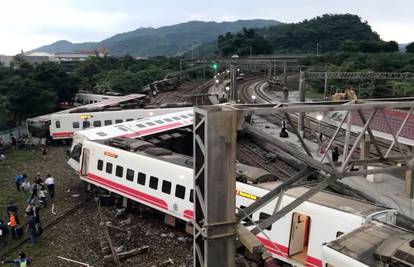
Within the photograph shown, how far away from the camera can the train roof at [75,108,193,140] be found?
21953mm

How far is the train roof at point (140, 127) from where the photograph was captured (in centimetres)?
→ 2195

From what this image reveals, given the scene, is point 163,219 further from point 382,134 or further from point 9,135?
point 9,135

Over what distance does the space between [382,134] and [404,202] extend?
5.44m

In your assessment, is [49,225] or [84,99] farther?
[84,99]

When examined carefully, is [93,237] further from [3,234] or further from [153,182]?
[3,234]

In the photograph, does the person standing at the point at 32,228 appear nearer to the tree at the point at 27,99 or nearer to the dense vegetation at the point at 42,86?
the dense vegetation at the point at 42,86

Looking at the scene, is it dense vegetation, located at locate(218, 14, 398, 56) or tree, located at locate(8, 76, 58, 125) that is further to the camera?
dense vegetation, located at locate(218, 14, 398, 56)

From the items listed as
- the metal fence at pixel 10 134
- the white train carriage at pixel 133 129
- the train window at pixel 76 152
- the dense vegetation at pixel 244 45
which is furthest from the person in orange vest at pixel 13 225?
the dense vegetation at pixel 244 45

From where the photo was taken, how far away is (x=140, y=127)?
80.5ft

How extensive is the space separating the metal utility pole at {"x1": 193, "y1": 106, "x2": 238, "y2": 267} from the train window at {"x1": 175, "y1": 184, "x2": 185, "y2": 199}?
28.9ft

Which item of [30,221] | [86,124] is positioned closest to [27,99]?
[86,124]

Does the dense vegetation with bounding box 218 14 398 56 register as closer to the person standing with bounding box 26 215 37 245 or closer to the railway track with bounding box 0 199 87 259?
the railway track with bounding box 0 199 87 259

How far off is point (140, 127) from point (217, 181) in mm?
19749

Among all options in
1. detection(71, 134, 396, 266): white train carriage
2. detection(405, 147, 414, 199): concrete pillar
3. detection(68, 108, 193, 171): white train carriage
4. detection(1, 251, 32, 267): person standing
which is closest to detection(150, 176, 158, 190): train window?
detection(71, 134, 396, 266): white train carriage
